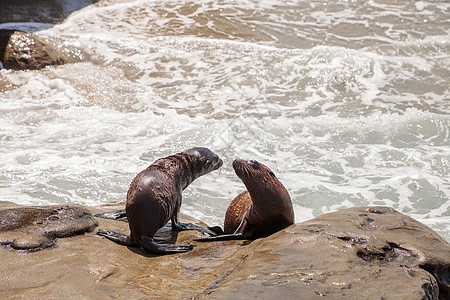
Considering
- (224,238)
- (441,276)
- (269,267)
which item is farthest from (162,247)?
(441,276)

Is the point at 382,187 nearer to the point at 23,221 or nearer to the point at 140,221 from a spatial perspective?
the point at 140,221

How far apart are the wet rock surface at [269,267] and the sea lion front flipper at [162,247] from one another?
0.21 feet

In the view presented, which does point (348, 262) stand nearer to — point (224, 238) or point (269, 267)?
point (269, 267)

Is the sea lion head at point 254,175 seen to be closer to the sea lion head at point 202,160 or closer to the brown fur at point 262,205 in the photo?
the brown fur at point 262,205

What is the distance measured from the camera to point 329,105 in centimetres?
1023

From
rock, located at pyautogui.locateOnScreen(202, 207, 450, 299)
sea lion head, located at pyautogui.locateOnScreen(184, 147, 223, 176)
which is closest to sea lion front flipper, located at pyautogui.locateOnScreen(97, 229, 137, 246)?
rock, located at pyautogui.locateOnScreen(202, 207, 450, 299)

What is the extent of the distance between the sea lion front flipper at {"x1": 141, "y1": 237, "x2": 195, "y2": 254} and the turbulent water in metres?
2.06

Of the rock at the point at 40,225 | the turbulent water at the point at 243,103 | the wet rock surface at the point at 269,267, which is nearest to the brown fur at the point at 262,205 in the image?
the wet rock surface at the point at 269,267

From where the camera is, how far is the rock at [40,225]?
3521mm

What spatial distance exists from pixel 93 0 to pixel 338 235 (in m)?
16.5

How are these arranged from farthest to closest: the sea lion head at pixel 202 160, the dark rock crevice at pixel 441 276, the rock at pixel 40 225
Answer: the sea lion head at pixel 202 160, the rock at pixel 40 225, the dark rock crevice at pixel 441 276

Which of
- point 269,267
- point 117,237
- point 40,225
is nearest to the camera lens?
point 269,267

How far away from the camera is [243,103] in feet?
34.7

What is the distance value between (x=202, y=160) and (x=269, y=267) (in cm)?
215
